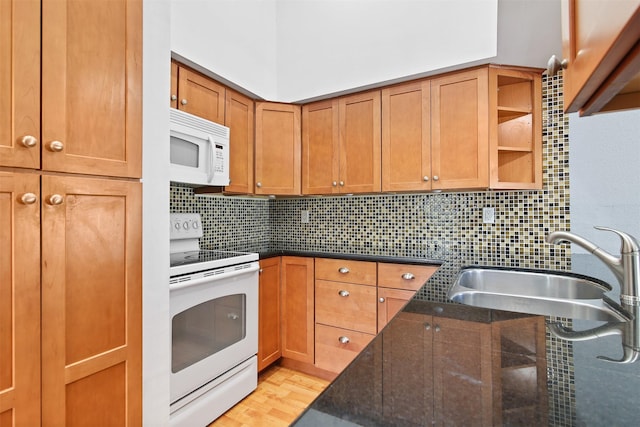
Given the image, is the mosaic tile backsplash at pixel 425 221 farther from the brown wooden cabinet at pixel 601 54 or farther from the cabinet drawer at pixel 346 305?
the brown wooden cabinet at pixel 601 54

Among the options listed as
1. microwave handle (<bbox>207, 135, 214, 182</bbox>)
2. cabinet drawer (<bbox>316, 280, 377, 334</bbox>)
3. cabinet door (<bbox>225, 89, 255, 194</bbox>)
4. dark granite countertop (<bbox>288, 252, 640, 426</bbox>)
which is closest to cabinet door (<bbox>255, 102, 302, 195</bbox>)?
cabinet door (<bbox>225, 89, 255, 194</bbox>)

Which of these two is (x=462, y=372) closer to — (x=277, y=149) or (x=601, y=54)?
(x=601, y=54)

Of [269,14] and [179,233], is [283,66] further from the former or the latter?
[179,233]

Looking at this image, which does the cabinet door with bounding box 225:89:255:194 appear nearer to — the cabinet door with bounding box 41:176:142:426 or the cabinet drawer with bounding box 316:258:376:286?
the cabinet drawer with bounding box 316:258:376:286

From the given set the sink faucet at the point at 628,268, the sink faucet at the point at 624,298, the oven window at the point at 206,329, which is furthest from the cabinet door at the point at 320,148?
the sink faucet at the point at 628,268

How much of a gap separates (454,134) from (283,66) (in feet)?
4.85

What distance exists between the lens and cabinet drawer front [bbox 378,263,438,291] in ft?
6.89

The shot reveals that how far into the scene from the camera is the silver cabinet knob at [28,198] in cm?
98

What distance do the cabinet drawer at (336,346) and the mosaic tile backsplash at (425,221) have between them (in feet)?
2.13

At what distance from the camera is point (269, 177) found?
8.49ft

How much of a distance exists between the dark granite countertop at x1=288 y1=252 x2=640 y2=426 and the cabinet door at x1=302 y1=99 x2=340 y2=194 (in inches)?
75.8

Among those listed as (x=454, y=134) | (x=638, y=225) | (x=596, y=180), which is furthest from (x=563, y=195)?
(x=454, y=134)

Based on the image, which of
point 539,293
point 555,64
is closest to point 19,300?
point 555,64

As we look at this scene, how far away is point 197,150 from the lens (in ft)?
6.40
